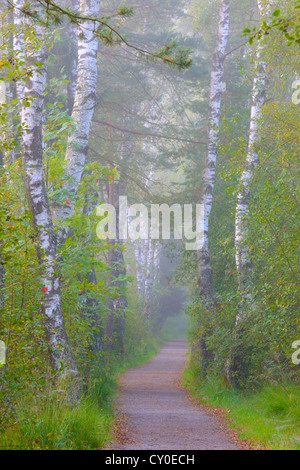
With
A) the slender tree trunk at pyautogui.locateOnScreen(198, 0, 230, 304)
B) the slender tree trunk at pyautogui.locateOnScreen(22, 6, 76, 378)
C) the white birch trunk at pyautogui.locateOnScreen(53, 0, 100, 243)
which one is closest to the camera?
the slender tree trunk at pyautogui.locateOnScreen(22, 6, 76, 378)

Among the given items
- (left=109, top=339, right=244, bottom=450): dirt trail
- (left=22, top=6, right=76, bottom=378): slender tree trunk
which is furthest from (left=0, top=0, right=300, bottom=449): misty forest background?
(left=109, top=339, right=244, bottom=450): dirt trail

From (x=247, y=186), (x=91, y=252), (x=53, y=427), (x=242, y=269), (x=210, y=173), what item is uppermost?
(x=210, y=173)

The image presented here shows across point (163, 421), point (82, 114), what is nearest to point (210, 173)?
point (82, 114)

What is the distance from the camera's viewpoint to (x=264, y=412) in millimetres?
8852

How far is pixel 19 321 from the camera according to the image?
628cm

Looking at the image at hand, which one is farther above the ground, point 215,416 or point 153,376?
point 215,416

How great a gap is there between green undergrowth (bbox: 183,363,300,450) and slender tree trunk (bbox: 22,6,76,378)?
2.90m

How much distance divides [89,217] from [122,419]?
11.8ft

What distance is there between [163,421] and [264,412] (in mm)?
1767

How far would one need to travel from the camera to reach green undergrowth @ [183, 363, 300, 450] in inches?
280

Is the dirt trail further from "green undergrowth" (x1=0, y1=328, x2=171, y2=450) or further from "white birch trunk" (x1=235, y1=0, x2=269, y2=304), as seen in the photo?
"white birch trunk" (x1=235, y1=0, x2=269, y2=304)

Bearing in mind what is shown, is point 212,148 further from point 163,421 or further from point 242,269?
point 163,421
